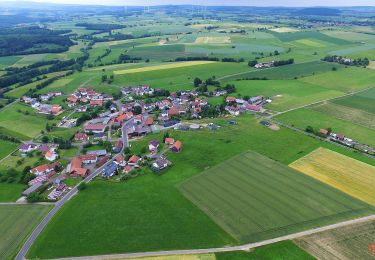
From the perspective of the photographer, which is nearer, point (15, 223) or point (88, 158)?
point (15, 223)

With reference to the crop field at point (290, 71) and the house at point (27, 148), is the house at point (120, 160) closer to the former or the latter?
the house at point (27, 148)

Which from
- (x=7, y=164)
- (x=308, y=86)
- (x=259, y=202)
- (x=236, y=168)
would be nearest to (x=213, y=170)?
(x=236, y=168)

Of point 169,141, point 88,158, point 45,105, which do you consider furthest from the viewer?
point 45,105

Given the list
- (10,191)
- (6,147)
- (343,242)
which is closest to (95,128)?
(6,147)

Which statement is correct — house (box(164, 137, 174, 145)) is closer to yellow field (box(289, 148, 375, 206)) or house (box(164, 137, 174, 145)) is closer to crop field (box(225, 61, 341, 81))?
yellow field (box(289, 148, 375, 206))

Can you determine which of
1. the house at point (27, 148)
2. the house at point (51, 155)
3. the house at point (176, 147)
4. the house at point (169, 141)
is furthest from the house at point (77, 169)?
the house at point (169, 141)

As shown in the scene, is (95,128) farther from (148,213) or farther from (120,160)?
(148,213)
